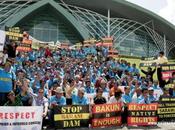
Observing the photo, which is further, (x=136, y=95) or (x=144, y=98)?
(x=136, y=95)

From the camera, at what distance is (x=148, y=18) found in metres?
55.6

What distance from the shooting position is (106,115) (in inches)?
551

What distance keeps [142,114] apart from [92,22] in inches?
1468

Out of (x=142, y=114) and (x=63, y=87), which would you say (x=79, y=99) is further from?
(x=142, y=114)

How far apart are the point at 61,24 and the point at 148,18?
1186 cm

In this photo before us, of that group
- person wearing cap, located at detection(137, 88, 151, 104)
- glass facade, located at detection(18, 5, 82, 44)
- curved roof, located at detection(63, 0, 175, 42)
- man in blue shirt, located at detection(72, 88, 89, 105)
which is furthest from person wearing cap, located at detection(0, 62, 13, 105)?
curved roof, located at detection(63, 0, 175, 42)

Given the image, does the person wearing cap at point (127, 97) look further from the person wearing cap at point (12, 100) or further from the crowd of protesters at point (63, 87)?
the person wearing cap at point (12, 100)

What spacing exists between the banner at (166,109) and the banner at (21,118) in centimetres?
488

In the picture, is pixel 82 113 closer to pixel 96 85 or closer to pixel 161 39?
pixel 96 85

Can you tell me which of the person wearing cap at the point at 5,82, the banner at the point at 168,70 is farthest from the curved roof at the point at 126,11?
the person wearing cap at the point at 5,82

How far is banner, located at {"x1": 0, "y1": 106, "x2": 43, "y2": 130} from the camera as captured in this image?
1166cm

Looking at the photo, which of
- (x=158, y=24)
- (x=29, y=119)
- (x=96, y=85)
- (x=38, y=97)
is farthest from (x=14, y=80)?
(x=158, y=24)

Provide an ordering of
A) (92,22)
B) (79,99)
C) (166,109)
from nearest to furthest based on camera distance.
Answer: (79,99) < (166,109) < (92,22)

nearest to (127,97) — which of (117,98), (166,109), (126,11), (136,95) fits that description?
(136,95)
